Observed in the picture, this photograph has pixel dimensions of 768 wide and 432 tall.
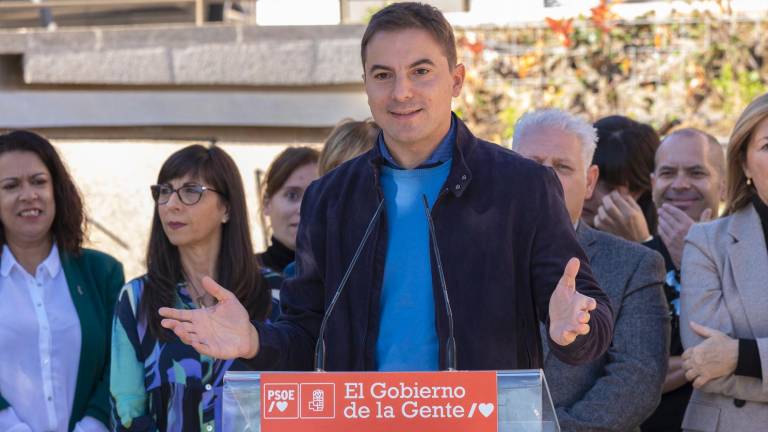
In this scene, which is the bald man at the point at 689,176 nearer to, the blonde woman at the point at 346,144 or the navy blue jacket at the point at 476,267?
the blonde woman at the point at 346,144

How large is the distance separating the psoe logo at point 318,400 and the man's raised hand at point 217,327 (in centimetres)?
36

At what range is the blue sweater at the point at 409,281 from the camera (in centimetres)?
293

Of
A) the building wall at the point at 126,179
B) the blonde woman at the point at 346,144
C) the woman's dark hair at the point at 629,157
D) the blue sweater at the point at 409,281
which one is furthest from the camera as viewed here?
the building wall at the point at 126,179

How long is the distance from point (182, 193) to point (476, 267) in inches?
83.2

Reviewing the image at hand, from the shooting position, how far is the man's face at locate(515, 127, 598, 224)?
14.2 feet

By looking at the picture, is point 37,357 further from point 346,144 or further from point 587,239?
point 587,239

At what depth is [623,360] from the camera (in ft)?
13.3

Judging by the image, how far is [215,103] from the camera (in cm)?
902

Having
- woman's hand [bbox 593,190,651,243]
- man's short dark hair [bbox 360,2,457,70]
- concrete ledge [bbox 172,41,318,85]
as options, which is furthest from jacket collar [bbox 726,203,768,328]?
→ concrete ledge [bbox 172,41,318,85]

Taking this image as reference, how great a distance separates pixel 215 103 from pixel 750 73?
3.84 metres

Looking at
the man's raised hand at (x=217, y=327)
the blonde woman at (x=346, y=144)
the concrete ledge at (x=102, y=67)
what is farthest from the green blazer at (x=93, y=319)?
the concrete ledge at (x=102, y=67)

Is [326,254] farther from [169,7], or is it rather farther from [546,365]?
[169,7]

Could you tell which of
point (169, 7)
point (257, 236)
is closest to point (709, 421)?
point (257, 236)

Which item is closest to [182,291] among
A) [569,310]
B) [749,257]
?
[749,257]
